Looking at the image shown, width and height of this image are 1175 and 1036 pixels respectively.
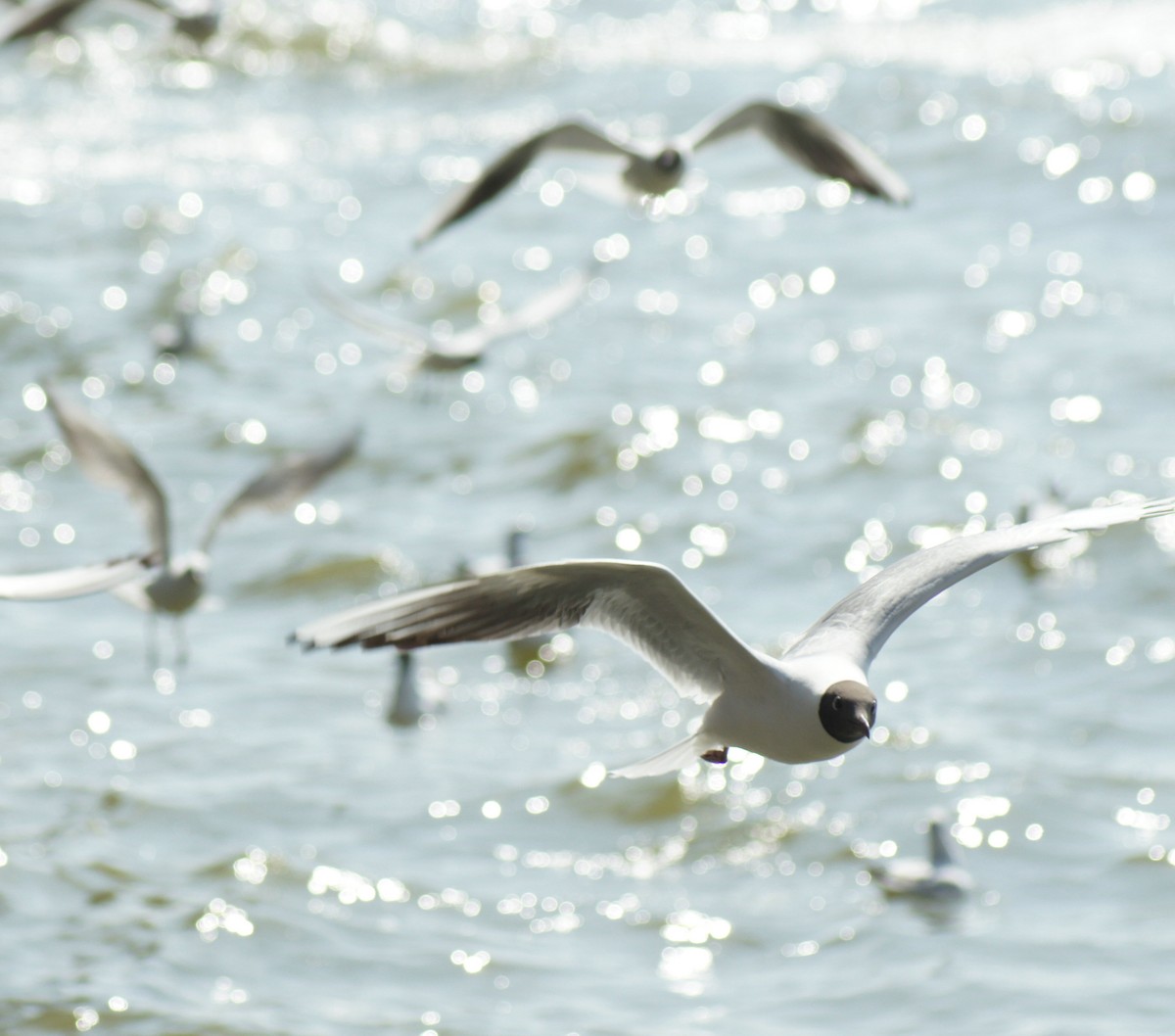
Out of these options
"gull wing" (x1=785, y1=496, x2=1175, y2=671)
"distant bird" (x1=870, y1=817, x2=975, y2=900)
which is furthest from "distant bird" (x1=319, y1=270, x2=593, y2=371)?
"gull wing" (x1=785, y1=496, x2=1175, y2=671)

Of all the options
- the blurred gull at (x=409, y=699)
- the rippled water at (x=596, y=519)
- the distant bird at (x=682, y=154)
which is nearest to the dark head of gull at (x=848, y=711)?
the rippled water at (x=596, y=519)

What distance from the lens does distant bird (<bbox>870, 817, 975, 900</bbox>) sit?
7.35m

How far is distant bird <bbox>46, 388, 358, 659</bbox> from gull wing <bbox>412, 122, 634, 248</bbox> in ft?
4.19

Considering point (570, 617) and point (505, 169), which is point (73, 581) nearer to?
point (570, 617)

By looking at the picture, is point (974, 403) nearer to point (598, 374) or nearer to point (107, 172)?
point (598, 374)

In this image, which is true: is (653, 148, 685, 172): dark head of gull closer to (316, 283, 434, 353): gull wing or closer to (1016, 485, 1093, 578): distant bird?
(316, 283, 434, 353): gull wing

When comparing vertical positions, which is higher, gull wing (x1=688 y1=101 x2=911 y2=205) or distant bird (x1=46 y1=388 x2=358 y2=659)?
gull wing (x1=688 y1=101 x2=911 y2=205)

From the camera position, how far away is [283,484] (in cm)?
815

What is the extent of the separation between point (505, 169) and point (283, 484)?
1562 mm

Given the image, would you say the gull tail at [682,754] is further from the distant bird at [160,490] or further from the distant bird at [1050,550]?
the distant bird at [1050,550]

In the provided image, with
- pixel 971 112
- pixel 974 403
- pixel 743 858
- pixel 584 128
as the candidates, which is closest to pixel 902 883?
pixel 743 858

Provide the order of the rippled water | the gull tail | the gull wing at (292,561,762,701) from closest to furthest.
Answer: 1. the gull wing at (292,561,762,701)
2. the gull tail
3. the rippled water

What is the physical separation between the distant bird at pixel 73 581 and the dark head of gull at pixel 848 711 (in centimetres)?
187

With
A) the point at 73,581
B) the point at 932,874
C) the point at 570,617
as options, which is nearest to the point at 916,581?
the point at 570,617
